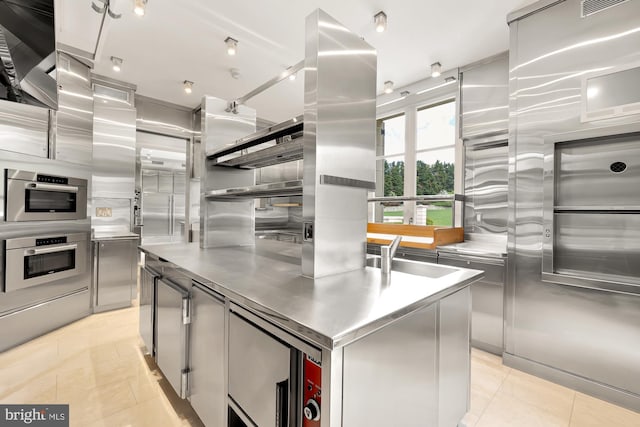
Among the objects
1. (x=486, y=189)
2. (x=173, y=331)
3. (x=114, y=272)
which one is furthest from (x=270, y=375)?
(x=114, y=272)

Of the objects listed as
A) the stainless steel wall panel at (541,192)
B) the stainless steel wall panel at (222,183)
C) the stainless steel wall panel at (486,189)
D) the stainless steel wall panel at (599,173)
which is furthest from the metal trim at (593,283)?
the stainless steel wall panel at (222,183)

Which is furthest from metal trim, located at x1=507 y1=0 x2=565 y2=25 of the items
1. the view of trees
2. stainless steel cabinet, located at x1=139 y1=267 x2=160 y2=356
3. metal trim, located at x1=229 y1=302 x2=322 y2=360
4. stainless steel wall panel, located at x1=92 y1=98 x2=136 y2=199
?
stainless steel wall panel, located at x1=92 y1=98 x2=136 y2=199

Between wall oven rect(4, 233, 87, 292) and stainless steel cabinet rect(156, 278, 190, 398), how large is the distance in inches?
70.2

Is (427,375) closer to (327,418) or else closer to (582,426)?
(327,418)

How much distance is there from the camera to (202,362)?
1.48 metres

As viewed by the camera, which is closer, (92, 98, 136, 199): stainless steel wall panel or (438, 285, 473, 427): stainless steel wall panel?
(438, 285, 473, 427): stainless steel wall panel

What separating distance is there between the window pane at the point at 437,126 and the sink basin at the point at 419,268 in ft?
9.70

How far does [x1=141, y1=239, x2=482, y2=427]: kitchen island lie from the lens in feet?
2.84

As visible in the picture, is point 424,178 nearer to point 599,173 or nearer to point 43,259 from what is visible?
point 599,173

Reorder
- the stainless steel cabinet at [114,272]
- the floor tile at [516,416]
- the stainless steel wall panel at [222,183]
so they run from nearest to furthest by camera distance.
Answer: the floor tile at [516,416], the stainless steel wall panel at [222,183], the stainless steel cabinet at [114,272]

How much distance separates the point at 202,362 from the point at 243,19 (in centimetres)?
305

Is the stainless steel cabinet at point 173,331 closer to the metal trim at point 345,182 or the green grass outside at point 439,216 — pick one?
the metal trim at point 345,182

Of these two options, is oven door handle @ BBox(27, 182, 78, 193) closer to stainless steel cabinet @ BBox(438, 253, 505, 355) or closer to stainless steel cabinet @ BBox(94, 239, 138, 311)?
stainless steel cabinet @ BBox(94, 239, 138, 311)

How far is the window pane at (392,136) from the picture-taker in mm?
4797
